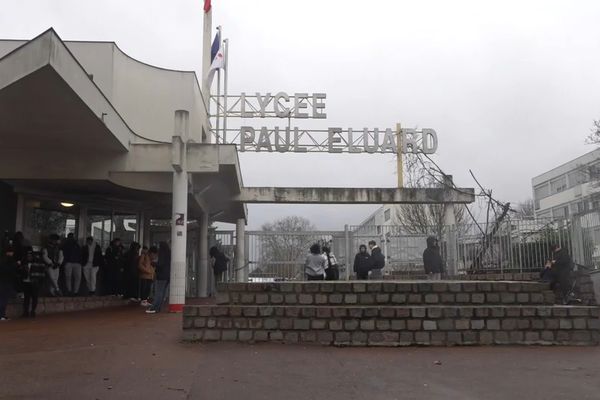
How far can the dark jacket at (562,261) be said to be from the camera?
12062 mm

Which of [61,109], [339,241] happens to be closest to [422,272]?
[339,241]

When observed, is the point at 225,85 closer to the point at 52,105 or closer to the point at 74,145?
the point at 74,145

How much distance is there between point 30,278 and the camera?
1089 centimetres

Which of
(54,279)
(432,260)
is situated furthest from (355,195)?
(54,279)

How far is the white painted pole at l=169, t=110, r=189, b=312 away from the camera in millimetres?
12156

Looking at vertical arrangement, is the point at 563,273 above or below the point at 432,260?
below

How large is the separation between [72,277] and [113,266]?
1.19 meters

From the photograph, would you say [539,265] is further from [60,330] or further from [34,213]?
[34,213]

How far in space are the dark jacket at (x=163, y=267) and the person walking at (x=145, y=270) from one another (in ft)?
4.05

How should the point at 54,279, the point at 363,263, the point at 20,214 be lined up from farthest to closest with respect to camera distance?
the point at 363,263 → the point at 20,214 → the point at 54,279

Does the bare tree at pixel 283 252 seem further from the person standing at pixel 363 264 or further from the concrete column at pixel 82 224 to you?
the concrete column at pixel 82 224

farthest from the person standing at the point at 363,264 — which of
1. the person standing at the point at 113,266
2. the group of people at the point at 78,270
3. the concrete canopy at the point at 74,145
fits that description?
the person standing at the point at 113,266

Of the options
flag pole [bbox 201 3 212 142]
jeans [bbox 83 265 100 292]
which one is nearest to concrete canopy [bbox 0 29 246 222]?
jeans [bbox 83 265 100 292]

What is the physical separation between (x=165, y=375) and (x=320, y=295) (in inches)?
122
